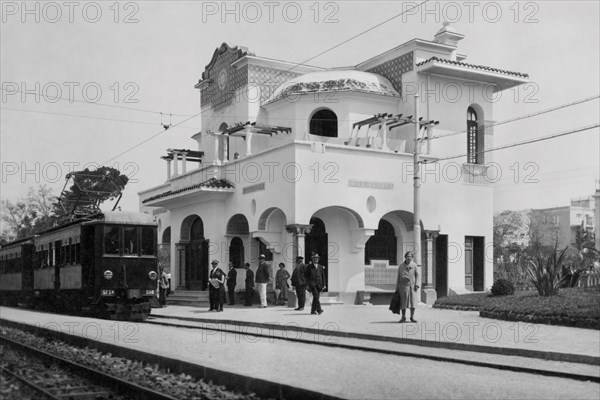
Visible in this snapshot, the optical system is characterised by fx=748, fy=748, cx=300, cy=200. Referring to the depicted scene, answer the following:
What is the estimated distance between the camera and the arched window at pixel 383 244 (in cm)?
2941

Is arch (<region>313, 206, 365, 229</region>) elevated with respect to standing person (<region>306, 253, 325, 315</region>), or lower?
elevated

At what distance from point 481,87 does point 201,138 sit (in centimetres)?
1398

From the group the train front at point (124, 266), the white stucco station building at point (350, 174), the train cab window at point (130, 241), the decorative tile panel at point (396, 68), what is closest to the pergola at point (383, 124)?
the white stucco station building at point (350, 174)

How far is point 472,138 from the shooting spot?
3241 cm

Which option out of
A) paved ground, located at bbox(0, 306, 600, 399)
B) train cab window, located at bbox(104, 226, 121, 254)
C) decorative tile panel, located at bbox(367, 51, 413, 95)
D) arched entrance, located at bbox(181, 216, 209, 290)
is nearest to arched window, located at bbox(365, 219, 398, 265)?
decorative tile panel, located at bbox(367, 51, 413, 95)

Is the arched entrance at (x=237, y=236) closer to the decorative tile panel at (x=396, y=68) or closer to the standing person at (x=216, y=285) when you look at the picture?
the standing person at (x=216, y=285)

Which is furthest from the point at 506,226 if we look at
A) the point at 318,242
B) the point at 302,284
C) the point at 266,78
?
the point at 302,284

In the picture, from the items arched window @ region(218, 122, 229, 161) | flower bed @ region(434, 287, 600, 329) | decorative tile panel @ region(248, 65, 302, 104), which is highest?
decorative tile panel @ region(248, 65, 302, 104)

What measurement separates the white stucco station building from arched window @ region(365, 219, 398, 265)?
42 millimetres

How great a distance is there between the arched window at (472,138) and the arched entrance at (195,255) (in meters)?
Result: 11.8

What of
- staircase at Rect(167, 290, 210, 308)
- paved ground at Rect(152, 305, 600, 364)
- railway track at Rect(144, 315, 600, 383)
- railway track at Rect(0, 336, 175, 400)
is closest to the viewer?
railway track at Rect(0, 336, 175, 400)

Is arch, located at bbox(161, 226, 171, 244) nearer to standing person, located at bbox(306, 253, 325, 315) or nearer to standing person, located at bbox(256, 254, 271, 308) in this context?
standing person, located at bbox(256, 254, 271, 308)

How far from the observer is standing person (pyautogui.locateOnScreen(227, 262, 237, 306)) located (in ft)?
88.3

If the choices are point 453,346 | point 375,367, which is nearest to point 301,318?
point 453,346
